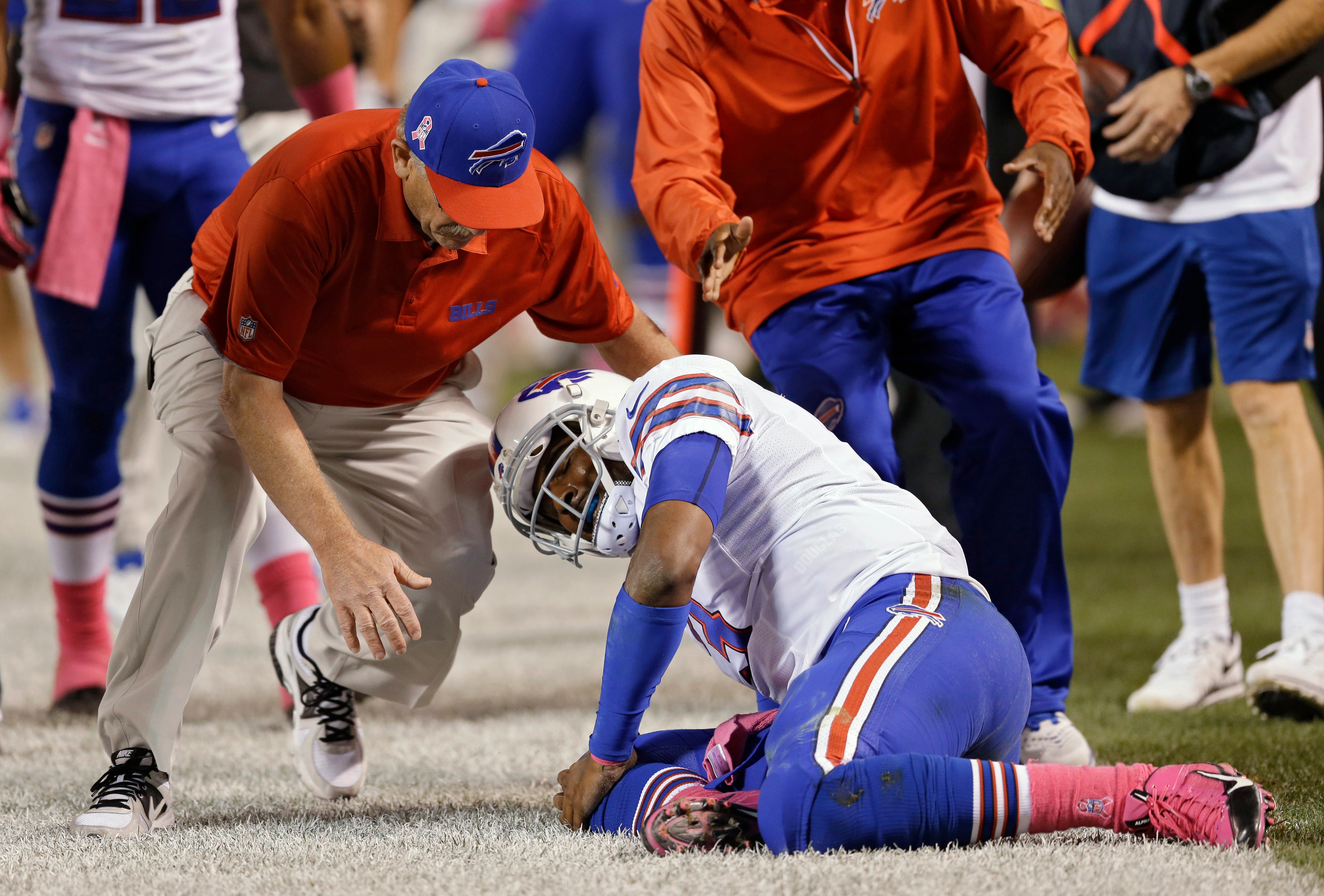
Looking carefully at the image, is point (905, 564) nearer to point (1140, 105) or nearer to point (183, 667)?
point (183, 667)

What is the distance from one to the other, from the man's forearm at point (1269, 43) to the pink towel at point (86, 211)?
8.29 ft

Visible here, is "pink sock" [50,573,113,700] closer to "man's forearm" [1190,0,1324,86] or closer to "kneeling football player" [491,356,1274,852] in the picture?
"kneeling football player" [491,356,1274,852]

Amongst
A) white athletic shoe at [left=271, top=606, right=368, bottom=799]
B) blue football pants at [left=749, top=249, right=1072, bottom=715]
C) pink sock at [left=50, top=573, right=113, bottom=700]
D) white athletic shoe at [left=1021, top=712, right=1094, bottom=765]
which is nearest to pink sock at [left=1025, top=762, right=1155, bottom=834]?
white athletic shoe at [left=1021, top=712, right=1094, bottom=765]

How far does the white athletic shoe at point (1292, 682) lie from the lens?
3.21 m

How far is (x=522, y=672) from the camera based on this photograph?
13.4 feet

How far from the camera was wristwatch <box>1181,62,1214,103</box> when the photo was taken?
3.45m

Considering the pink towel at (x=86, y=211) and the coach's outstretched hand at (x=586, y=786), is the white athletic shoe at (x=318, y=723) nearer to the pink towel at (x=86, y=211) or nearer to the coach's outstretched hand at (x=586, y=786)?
the coach's outstretched hand at (x=586, y=786)

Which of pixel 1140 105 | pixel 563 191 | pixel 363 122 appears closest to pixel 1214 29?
pixel 1140 105

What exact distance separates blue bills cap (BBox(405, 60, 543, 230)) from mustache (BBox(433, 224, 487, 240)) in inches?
1.6

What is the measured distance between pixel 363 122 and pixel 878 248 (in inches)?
41.8

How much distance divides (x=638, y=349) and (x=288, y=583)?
1191mm

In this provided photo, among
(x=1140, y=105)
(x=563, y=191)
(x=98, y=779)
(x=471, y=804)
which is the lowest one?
(x=98, y=779)

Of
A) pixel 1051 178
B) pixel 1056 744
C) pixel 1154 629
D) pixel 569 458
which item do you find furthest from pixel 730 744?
pixel 1154 629

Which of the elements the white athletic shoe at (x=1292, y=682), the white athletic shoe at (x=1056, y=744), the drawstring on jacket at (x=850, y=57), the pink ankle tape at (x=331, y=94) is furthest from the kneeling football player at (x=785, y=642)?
the pink ankle tape at (x=331, y=94)
